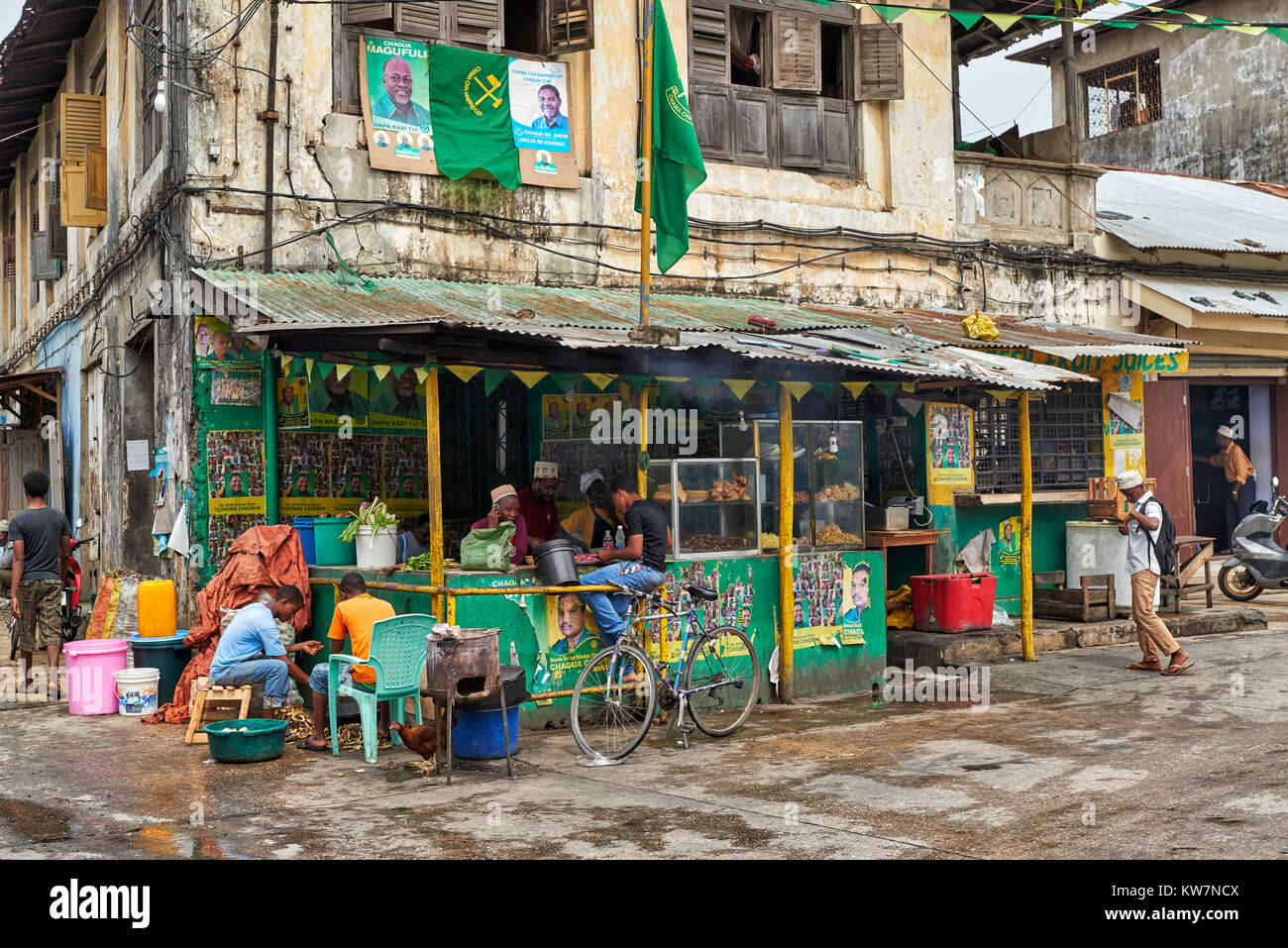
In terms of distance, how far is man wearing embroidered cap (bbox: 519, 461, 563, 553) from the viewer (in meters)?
10.7

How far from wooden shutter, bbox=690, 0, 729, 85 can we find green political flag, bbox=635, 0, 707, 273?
8.38 ft

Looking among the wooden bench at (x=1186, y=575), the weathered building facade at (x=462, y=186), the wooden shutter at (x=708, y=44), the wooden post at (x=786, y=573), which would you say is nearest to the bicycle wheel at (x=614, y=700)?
the wooden post at (x=786, y=573)

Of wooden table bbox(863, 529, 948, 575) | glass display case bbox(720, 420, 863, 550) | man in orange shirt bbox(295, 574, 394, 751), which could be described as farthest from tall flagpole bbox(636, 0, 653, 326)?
wooden table bbox(863, 529, 948, 575)

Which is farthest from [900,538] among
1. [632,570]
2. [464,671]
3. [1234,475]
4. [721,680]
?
[1234,475]

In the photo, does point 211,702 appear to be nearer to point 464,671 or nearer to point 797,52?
point 464,671

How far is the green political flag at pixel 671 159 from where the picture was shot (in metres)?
10.3

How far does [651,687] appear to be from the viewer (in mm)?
8375

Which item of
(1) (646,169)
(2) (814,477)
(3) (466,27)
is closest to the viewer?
(1) (646,169)

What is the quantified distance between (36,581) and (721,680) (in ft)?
20.5

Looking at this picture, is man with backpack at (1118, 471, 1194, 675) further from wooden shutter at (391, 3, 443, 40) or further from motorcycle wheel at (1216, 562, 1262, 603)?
wooden shutter at (391, 3, 443, 40)

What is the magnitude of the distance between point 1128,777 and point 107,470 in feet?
36.6

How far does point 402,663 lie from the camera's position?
8.23 m

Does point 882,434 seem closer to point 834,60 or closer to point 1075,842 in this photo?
point 834,60

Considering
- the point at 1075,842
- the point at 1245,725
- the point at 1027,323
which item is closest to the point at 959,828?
the point at 1075,842
